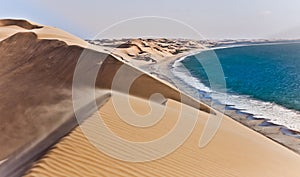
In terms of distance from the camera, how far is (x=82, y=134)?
16.8 ft

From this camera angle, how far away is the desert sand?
438 centimetres

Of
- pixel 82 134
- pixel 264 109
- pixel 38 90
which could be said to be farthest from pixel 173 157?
pixel 264 109

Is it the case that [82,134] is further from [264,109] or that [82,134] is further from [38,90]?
[264,109]

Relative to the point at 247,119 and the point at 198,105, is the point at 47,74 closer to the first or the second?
the point at 198,105

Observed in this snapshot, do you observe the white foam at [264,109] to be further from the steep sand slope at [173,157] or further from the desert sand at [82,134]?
the steep sand slope at [173,157]

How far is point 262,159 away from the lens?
709 cm

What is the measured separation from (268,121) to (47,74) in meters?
8.41

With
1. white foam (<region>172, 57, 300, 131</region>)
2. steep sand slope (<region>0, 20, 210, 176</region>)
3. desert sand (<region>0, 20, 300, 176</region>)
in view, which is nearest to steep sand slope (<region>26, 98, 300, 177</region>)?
desert sand (<region>0, 20, 300, 176</region>)

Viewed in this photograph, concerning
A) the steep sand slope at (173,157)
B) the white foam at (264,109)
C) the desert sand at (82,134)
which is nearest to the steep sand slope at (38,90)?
the desert sand at (82,134)

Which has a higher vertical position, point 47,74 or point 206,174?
point 206,174

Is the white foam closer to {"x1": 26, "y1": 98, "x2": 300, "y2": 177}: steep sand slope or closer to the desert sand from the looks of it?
the desert sand

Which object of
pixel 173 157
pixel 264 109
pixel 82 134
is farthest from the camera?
pixel 264 109

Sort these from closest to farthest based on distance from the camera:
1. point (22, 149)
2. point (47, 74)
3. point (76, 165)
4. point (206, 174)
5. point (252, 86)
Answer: point (76, 165)
point (206, 174)
point (22, 149)
point (47, 74)
point (252, 86)

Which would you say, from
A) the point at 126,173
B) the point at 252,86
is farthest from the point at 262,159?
the point at 252,86
